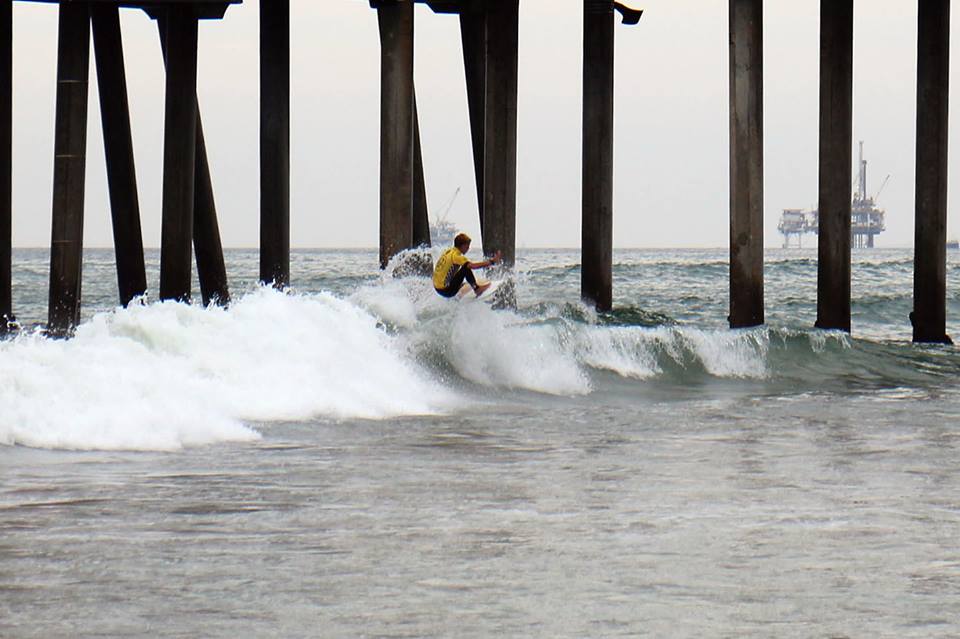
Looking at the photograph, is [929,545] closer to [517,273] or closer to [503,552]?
[503,552]

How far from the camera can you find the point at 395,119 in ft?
53.8

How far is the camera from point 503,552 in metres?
6.93

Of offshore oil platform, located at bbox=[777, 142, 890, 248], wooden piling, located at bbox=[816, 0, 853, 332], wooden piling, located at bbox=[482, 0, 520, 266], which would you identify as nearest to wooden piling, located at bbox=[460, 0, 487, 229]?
wooden piling, located at bbox=[482, 0, 520, 266]

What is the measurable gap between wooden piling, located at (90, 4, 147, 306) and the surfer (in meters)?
4.69

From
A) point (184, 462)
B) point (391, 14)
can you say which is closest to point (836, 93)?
point (391, 14)

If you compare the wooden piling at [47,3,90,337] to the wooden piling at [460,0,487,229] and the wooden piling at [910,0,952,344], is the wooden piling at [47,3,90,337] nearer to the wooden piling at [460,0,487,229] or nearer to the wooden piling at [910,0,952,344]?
the wooden piling at [460,0,487,229]

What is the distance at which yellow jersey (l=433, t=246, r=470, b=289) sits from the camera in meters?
17.0

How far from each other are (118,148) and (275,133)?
7.01 feet

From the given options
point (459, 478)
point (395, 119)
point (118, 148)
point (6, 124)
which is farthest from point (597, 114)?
point (459, 478)

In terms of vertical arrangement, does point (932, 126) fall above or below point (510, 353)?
above

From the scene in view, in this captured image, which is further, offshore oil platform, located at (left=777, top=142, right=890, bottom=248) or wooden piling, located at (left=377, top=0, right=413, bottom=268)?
offshore oil platform, located at (left=777, top=142, right=890, bottom=248)

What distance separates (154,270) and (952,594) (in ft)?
205

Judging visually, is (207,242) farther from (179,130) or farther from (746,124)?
(746,124)

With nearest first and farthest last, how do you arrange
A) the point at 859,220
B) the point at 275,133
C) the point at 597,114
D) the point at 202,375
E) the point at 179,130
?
1. the point at 202,375
2. the point at 179,130
3. the point at 275,133
4. the point at 597,114
5. the point at 859,220
